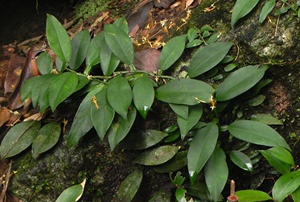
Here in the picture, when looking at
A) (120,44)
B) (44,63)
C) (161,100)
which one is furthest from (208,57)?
(44,63)

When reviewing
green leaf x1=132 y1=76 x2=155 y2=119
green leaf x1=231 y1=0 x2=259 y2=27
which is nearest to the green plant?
green leaf x1=132 y1=76 x2=155 y2=119

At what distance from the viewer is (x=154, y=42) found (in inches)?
79.4

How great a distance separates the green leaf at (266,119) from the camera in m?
1.80

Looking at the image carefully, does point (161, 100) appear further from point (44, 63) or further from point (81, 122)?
point (44, 63)

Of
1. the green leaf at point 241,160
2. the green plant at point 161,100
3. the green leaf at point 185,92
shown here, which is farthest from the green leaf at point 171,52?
the green leaf at point 241,160

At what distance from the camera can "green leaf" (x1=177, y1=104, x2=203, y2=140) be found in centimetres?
168

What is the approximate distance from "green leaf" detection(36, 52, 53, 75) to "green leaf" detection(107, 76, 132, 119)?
0.37 metres

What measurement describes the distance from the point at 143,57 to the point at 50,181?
2.21 ft

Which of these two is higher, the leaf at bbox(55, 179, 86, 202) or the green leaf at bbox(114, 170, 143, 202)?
the leaf at bbox(55, 179, 86, 202)

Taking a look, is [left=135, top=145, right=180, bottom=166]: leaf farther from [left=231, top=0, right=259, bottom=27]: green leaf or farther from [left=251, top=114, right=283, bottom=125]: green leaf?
[left=231, top=0, right=259, bottom=27]: green leaf

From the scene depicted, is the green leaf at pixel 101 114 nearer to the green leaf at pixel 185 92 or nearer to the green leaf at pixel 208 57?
the green leaf at pixel 185 92

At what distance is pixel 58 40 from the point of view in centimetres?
187

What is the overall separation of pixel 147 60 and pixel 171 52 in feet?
0.40

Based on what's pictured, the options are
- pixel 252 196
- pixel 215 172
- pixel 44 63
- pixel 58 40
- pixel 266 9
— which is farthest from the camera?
pixel 44 63
